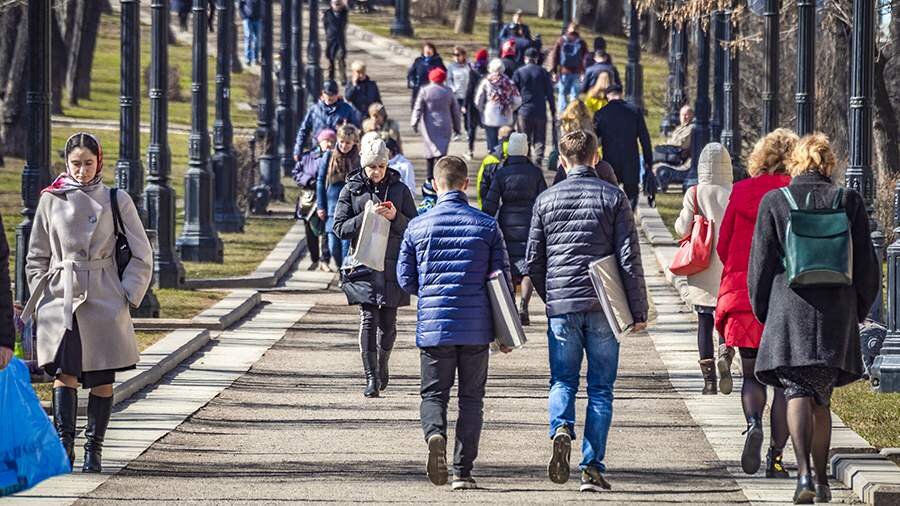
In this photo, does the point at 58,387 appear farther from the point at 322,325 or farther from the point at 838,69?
the point at 838,69

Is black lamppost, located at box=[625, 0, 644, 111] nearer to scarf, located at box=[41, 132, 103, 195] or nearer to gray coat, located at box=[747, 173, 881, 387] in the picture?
scarf, located at box=[41, 132, 103, 195]

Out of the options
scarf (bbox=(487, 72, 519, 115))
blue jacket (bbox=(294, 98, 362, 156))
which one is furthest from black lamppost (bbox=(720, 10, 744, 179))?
scarf (bbox=(487, 72, 519, 115))

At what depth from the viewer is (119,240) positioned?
414 inches

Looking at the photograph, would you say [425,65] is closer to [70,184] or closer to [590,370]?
[70,184]

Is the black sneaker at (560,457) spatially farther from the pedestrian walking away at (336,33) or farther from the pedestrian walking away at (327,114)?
the pedestrian walking away at (336,33)

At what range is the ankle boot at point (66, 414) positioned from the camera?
1041cm

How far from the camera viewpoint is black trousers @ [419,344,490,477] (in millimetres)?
10125

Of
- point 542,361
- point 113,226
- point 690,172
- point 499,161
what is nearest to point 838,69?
point 690,172

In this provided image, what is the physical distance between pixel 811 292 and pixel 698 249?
324 centimetres

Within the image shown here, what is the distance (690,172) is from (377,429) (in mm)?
18477

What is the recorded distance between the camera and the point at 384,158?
13625 millimetres

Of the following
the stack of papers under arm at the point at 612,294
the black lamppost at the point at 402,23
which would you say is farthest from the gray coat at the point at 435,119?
the black lamppost at the point at 402,23

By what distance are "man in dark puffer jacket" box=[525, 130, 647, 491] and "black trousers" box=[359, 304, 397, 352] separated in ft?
11.1

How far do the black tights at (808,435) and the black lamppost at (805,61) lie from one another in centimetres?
710
